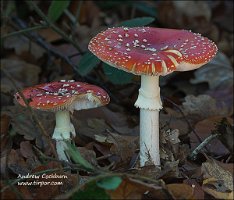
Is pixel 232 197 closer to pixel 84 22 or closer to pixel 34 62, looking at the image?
pixel 34 62

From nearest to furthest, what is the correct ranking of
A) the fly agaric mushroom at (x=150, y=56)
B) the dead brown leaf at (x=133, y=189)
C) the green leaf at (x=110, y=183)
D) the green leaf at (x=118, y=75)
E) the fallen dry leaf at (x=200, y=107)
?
the green leaf at (x=110, y=183) → the dead brown leaf at (x=133, y=189) → the fly agaric mushroom at (x=150, y=56) → the green leaf at (x=118, y=75) → the fallen dry leaf at (x=200, y=107)

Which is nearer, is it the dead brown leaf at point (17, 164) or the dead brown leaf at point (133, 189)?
the dead brown leaf at point (133, 189)

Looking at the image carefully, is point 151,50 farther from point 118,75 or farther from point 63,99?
point 118,75

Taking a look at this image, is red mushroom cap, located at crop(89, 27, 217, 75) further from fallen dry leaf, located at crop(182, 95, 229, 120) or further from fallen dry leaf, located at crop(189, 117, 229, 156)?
fallen dry leaf, located at crop(182, 95, 229, 120)

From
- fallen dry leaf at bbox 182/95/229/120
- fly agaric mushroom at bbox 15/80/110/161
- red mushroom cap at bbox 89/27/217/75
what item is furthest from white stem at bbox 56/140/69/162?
fallen dry leaf at bbox 182/95/229/120

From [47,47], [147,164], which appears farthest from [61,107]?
[47,47]

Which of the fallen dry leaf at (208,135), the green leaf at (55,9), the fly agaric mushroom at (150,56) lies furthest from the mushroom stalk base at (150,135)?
the green leaf at (55,9)

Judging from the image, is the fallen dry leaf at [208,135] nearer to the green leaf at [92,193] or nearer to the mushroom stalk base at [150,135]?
the mushroom stalk base at [150,135]

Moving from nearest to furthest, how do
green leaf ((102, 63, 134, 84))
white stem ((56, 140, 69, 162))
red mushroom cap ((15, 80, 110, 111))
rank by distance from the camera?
red mushroom cap ((15, 80, 110, 111)), white stem ((56, 140, 69, 162)), green leaf ((102, 63, 134, 84))
